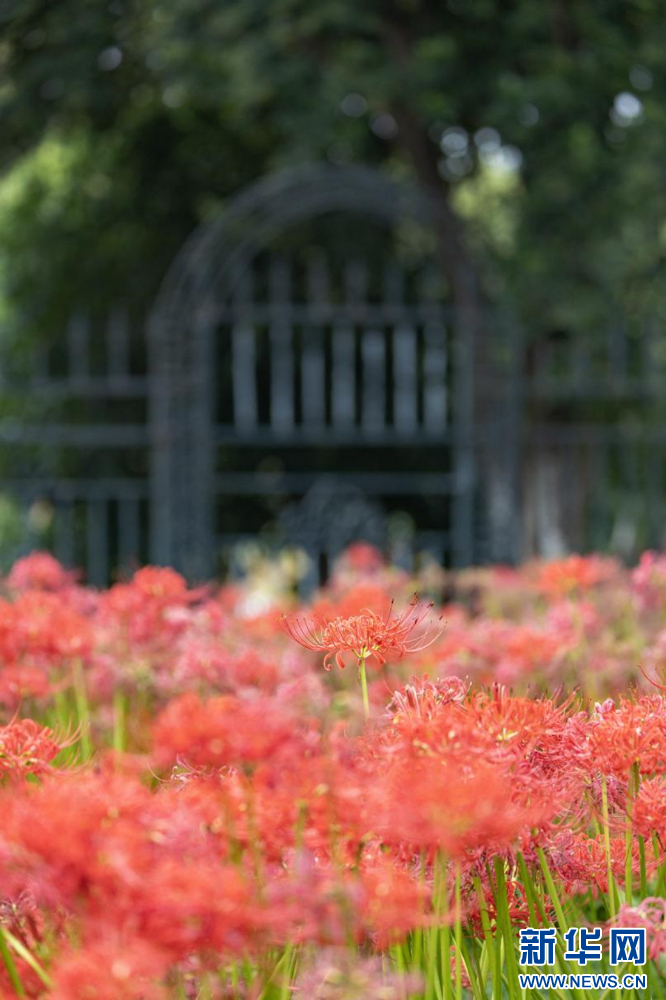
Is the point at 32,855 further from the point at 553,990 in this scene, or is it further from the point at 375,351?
the point at 375,351

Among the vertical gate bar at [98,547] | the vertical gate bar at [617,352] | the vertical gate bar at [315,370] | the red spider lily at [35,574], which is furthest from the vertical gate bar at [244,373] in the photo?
the red spider lily at [35,574]

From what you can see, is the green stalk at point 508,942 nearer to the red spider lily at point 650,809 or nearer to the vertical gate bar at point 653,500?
the red spider lily at point 650,809

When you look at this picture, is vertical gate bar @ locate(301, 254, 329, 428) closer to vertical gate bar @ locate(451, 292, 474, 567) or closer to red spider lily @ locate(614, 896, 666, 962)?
vertical gate bar @ locate(451, 292, 474, 567)

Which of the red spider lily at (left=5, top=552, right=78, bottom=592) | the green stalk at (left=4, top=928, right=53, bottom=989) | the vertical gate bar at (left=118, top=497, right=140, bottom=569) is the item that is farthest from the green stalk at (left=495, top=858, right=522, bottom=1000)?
the vertical gate bar at (left=118, top=497, right=140, bottom=569)

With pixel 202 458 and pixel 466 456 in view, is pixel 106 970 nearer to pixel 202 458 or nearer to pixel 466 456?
pixel 202 458

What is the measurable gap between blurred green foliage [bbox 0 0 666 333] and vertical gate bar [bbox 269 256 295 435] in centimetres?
86

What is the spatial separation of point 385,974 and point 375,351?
6684 mm

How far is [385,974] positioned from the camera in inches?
57.6

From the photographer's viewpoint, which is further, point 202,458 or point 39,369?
point 39,369

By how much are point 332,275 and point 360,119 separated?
4.57 ft

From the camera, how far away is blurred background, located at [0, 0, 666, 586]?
25.2ft

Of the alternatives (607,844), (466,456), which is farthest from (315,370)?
(607,844)

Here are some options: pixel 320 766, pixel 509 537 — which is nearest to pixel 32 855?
pixel 320 766

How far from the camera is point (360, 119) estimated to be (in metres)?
8.93
